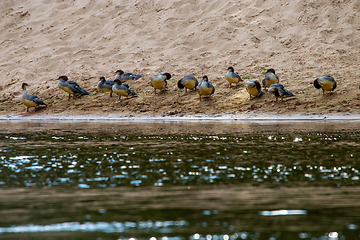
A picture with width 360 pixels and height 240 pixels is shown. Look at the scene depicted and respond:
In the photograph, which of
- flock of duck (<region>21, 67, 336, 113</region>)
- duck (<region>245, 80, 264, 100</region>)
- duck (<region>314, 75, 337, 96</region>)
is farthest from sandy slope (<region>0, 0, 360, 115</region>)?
duck (<region>314, 75, 337, 96</region>)

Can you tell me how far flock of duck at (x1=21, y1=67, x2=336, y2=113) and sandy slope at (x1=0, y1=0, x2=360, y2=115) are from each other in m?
0.40

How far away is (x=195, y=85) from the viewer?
19375 millimetres

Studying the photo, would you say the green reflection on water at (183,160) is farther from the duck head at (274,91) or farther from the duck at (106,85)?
the duck at (106,85)

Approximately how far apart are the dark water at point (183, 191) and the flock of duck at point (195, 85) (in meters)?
8.18

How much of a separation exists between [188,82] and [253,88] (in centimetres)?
304

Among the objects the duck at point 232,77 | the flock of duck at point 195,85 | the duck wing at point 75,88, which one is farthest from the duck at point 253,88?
the duck wing at point 75,88

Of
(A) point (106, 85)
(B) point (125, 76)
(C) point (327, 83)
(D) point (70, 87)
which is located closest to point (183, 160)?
(C) point (327, 83)

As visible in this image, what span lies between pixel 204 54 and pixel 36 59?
10583 millimetres

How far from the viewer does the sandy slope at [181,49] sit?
733 inches

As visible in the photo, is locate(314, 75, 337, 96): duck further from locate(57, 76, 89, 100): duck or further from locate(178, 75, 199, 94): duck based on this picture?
locate(57, 76, 89, 100): duck

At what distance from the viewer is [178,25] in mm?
27406

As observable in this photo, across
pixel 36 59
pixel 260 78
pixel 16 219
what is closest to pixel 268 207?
pixel 16 219

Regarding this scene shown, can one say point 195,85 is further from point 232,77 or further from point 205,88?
point 232,77

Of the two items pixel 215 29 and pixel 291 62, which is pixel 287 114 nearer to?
pixel 291 62
